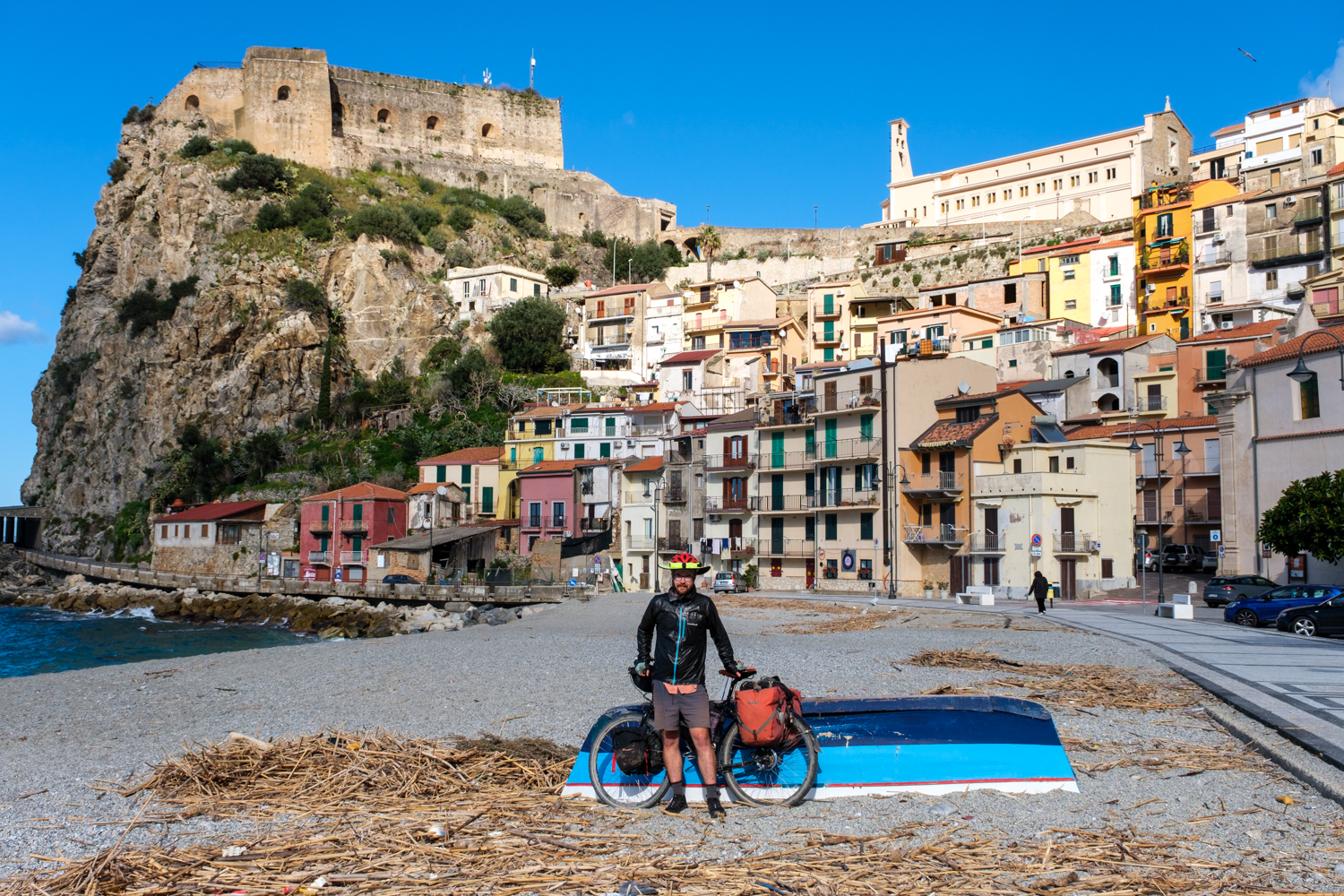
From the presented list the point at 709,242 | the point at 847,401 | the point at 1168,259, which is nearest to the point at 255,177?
the point at 709,242

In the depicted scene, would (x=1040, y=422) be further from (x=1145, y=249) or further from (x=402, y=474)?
(x=402, y=474)

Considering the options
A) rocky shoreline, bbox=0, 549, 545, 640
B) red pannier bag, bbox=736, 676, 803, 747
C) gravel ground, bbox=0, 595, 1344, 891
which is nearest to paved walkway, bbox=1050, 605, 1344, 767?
gravel ground, bbox=0, 595, 1344, 891

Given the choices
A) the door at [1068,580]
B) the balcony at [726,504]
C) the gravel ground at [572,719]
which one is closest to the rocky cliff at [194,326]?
the balcony at [726,504]

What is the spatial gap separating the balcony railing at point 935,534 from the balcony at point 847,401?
559 centimetres

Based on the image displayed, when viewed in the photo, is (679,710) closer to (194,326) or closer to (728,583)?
(728,583)

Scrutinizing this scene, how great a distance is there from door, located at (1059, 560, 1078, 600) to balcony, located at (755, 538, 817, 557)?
440 inches

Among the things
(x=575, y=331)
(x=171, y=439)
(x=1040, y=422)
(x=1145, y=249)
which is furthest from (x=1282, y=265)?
(x=171, y=439)

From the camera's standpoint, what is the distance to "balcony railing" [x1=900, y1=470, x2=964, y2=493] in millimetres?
41750

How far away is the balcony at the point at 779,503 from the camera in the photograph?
4788cm

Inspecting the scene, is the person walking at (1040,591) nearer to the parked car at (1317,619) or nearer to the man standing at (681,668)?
the parked car at (1317,619)

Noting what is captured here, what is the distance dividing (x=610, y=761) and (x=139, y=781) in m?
4.42

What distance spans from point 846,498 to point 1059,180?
5177 centimetres

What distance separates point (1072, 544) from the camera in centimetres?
3881

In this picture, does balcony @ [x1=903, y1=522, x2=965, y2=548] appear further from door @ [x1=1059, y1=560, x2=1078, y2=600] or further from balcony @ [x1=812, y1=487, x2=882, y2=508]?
door @ [x1=1059, y1=560, x2=1078, y2=600]
